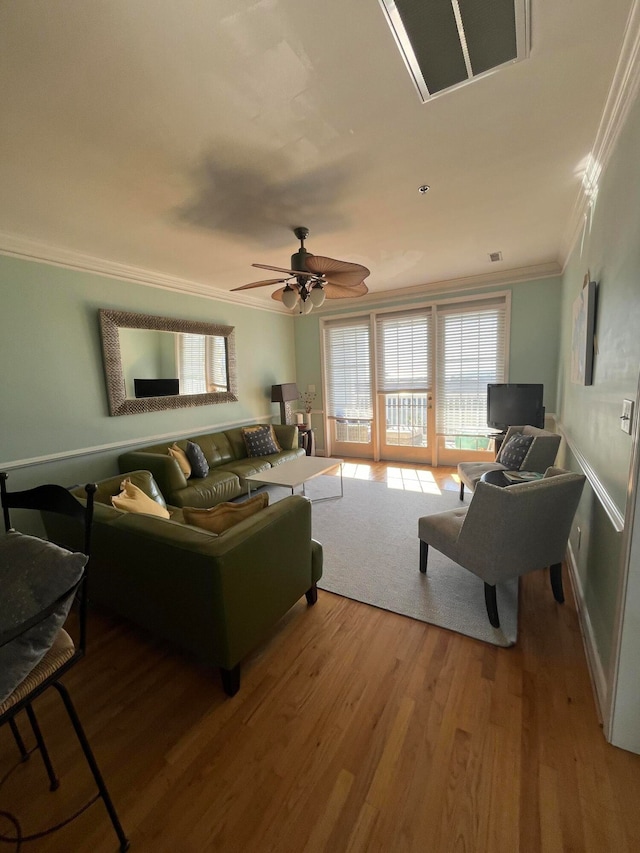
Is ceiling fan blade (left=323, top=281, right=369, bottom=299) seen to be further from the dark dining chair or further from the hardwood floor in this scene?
the hardwood floor

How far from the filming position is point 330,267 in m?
2.36

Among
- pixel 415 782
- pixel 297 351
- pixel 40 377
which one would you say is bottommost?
pixel 415 782

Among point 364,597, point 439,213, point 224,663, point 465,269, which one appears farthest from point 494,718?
point 465,269

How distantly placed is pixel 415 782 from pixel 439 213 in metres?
3.33

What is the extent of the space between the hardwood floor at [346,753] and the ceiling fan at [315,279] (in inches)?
92.9

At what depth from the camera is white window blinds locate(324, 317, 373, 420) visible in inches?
217

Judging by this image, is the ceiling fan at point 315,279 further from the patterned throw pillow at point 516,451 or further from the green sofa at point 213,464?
the patterned throw pillow at point 516,451

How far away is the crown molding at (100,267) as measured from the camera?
2.77 metres

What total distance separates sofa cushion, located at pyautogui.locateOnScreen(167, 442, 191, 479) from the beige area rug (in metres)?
1.46

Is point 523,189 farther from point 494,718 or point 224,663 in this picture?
point 224,663

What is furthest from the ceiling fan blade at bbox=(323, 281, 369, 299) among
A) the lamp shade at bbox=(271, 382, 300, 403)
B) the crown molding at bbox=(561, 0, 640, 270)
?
the lamp shade at bbox=(271, 382, 300, 403)

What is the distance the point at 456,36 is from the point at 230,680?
9.13ft

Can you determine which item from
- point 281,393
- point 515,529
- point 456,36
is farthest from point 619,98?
point 281,393

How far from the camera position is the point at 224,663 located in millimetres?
1521
